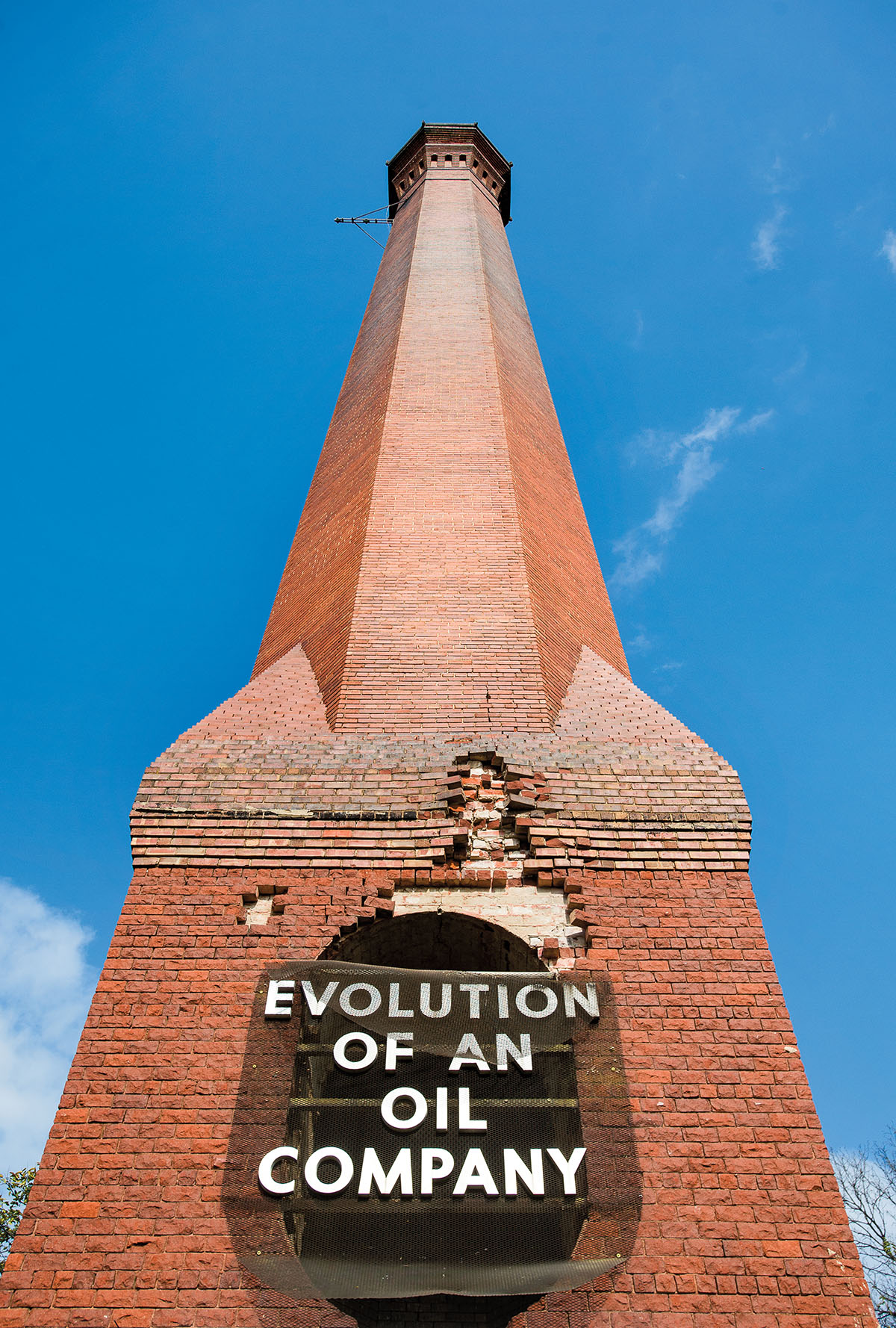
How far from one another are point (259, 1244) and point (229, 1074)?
2.80 feet

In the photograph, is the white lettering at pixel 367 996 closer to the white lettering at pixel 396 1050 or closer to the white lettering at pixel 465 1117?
the white lettering at pixel 396 1050

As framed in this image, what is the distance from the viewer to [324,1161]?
5.21 metres

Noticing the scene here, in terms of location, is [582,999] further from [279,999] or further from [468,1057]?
[279,999]

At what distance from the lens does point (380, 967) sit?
19.1ft

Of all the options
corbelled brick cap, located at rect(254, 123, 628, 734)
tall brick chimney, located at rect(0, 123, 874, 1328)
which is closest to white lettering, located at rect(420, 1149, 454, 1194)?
tall brick chimney, located at rect(0, 123, 874, 1328)

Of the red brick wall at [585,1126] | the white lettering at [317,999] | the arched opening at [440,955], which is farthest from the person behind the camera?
the white lettering at [317,999]

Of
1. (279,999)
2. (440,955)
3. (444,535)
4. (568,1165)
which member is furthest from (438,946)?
(444,535)

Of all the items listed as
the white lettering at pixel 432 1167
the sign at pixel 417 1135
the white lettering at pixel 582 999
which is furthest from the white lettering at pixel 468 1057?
the white lettering at pixel 582 999

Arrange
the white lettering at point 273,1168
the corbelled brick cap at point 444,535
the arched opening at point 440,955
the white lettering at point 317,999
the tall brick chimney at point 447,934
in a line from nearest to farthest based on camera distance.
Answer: the tall brick chimney at point 447,934 → the white lettering at point 273,1168 → the arched opening at point 440,955 → the white lettering at point 317,999 → the corbelled brick cap at point 444,535

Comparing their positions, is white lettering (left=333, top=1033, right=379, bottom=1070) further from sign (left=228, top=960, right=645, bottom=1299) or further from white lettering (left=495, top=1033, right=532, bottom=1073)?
white lettering (left=495, top=1033, right=532, bottom=1073)

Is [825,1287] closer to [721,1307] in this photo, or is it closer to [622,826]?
[721,1307]

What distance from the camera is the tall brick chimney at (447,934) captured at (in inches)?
190

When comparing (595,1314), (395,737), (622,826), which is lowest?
(595,1314)

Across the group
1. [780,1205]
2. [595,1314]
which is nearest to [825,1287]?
[780,1205]
